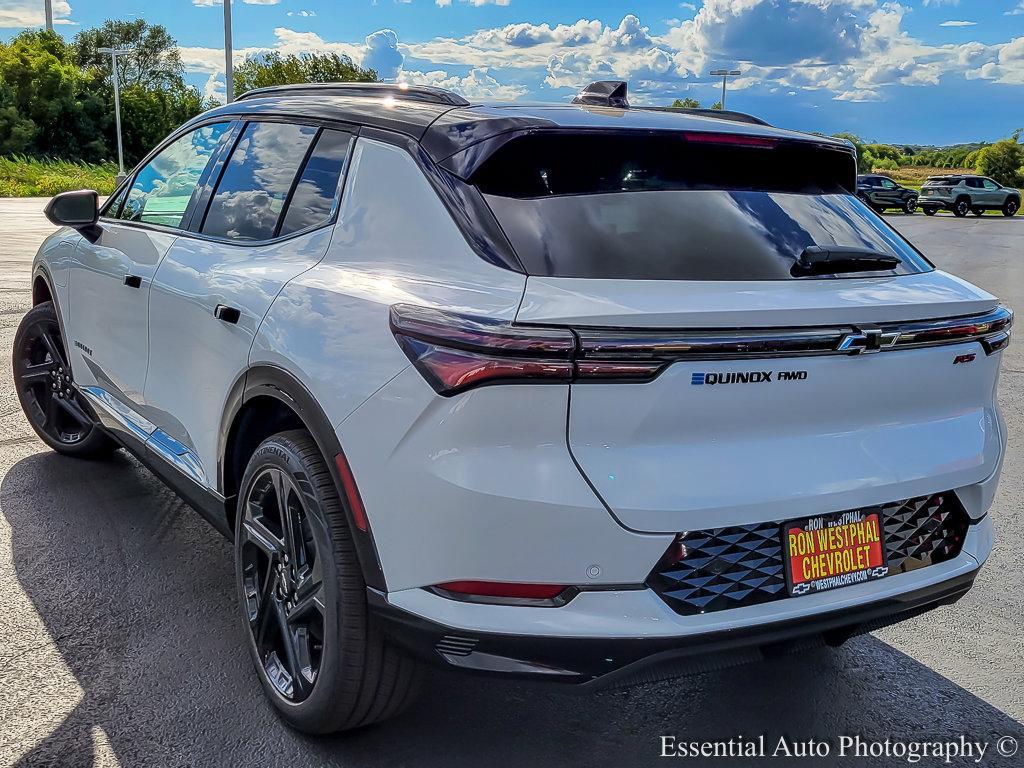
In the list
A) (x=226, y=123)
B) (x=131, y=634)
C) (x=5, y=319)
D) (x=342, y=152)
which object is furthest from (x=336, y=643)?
(x=5, y=319)

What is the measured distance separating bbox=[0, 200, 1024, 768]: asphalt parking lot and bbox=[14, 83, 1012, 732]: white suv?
245 mm

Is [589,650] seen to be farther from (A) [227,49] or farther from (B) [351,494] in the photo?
(A) [227,49]

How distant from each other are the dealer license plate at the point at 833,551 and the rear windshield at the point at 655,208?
635mm

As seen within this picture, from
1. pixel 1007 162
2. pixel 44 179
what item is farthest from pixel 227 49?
pixel 1007 162

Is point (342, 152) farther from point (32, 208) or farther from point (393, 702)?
point (32, 208)

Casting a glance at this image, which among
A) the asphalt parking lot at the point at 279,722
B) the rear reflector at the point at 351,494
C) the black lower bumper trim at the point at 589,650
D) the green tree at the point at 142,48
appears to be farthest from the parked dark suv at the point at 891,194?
the green tree at the point at 142,48

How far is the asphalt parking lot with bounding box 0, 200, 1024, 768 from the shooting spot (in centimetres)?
277

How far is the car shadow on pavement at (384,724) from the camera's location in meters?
2.75

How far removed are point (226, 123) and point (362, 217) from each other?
1332 mm

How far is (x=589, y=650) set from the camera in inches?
87.1

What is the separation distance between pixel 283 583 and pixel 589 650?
1073 millimetres

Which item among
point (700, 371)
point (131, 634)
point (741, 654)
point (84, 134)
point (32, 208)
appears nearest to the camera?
point (700, 371)

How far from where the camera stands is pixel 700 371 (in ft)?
7.25

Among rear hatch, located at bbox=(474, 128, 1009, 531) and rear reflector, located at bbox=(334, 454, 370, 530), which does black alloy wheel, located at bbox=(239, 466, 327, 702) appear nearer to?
rear reflector, located at bbox=(334, 454, 370, 530)
